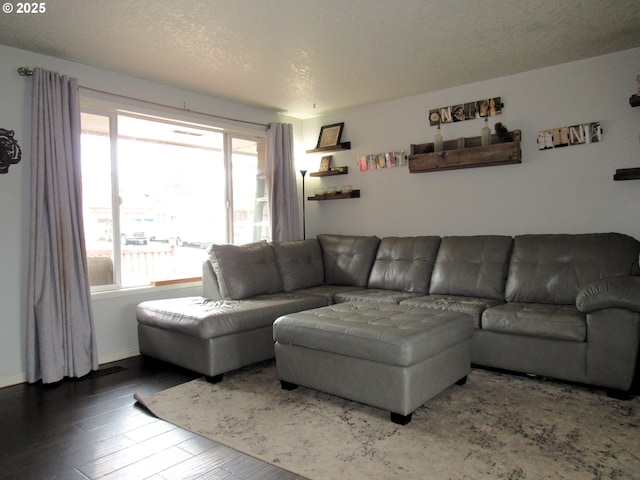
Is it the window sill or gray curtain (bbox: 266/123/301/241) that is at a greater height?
gray curtain (bbox: 266/123/301/241)

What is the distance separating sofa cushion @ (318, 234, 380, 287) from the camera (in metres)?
4.43

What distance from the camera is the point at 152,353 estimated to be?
11.7ft

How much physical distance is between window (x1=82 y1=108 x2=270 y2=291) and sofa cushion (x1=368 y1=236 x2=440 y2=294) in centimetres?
150

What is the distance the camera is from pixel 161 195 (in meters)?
4.29

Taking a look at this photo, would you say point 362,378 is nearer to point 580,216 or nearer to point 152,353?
point 152,353

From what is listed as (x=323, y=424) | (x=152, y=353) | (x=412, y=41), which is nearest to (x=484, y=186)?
(x=412, y=41)

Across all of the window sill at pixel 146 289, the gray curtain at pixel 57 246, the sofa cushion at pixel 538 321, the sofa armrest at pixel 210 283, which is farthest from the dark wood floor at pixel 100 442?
the sofa cushion at pixel 538 321

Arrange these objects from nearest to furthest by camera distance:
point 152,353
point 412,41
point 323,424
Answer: point 323,424 < point 412,41 < point 152,353

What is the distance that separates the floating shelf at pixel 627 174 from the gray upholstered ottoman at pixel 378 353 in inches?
66.6

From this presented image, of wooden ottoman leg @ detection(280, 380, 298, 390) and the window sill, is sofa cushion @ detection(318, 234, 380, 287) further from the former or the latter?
wooden ottoman leg @ detection(280, 380, 298, 390)

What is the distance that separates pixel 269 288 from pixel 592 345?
251cm

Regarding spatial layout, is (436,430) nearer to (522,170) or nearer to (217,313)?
(217,313)

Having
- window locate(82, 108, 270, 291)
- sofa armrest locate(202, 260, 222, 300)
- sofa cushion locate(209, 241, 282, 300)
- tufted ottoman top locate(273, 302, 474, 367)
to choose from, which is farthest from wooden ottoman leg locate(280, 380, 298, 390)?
window locate(82, 108, 270, 291)

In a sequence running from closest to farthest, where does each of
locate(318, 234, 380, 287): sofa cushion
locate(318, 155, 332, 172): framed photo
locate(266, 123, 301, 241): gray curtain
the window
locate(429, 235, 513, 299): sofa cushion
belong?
locate(429, 235, 513, 299): sofa cushion, the window, locate(318, 234, 380, 287): sofa cushion, locate(266, 123, 301, 241): gray curtain, locate(318, 155, 332, 172): framed photo
